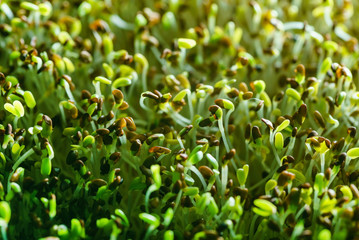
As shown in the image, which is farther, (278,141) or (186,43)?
(186,43)

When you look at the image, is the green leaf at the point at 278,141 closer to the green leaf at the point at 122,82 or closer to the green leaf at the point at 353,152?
the green leaf at the point at 353,152

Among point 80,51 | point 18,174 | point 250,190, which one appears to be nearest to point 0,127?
point 18,174

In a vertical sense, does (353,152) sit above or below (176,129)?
above

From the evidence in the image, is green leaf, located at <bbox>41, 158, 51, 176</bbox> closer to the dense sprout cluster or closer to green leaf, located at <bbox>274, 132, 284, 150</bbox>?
the dense sprout cluster

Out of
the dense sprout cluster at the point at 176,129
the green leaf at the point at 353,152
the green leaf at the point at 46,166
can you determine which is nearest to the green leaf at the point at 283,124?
the dense sprout cluster at the point at 176,129

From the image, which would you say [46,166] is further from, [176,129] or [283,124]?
[283,124]

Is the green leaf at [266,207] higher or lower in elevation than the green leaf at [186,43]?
lower

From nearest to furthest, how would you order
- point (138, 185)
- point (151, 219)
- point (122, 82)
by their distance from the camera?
1. point (151, 219)
2. point (138, 185)
3. point (122, 82)

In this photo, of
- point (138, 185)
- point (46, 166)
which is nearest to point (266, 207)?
point (138, 185)

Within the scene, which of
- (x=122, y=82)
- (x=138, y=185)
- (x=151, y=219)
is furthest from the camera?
(x=122, y=82)
